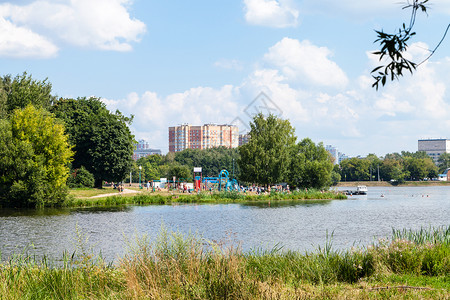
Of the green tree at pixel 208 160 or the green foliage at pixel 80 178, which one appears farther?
the green tree at pixel 208 160

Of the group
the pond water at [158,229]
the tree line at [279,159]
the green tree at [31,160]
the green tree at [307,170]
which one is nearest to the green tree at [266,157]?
the tree line at [279,159]

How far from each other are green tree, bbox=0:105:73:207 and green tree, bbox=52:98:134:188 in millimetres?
16012

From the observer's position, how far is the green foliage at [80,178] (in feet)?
193

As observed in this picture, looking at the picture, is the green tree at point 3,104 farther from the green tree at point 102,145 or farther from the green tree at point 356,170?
the green tree at point 356,170

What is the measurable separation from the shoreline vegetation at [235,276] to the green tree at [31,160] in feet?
111

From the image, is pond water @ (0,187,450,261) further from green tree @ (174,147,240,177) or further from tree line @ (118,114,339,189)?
green tree @ (174,147,240,177)

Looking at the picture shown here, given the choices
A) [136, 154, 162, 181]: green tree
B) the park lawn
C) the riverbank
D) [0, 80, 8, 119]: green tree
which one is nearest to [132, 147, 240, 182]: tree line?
[136, 154, 162, 181]: green tree

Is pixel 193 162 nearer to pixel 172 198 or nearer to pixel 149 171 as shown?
pixel 149 171

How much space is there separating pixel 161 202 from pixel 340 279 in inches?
1741

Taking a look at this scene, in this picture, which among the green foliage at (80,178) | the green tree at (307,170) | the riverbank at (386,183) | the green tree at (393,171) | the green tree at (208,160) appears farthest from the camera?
the riverbank at (386,183)

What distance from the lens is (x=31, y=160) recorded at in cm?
4294

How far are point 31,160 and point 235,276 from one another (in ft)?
127

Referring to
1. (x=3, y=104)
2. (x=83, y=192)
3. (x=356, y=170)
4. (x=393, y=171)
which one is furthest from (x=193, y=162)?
(x=3, y=104)

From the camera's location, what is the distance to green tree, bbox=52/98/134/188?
2438 inches
